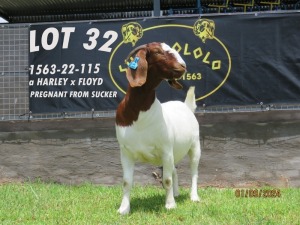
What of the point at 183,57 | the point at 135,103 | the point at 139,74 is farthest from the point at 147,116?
the point at 183,57

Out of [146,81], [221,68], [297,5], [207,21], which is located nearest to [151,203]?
[146,81]

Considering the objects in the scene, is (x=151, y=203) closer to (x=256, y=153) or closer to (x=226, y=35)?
(x=256, y=153)

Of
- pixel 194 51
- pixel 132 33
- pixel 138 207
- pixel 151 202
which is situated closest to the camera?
pixel 138 207

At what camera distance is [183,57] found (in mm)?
8078

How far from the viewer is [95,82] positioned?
8188 mm

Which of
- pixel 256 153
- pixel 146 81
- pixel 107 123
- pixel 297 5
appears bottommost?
pixel 256 153

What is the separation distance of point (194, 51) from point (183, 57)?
214mm

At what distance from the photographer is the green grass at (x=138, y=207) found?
5.25 metres

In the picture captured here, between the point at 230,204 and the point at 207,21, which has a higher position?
the point at 207,21

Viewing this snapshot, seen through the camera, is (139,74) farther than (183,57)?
No

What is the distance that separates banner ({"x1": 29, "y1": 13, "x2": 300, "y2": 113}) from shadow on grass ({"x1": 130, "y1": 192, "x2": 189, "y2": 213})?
192cm

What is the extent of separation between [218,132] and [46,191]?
9.77 feet

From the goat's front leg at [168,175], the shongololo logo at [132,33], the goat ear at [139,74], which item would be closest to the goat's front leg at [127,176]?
the goat's front leg at [168,175]

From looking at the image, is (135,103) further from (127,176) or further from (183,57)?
(183,57)
